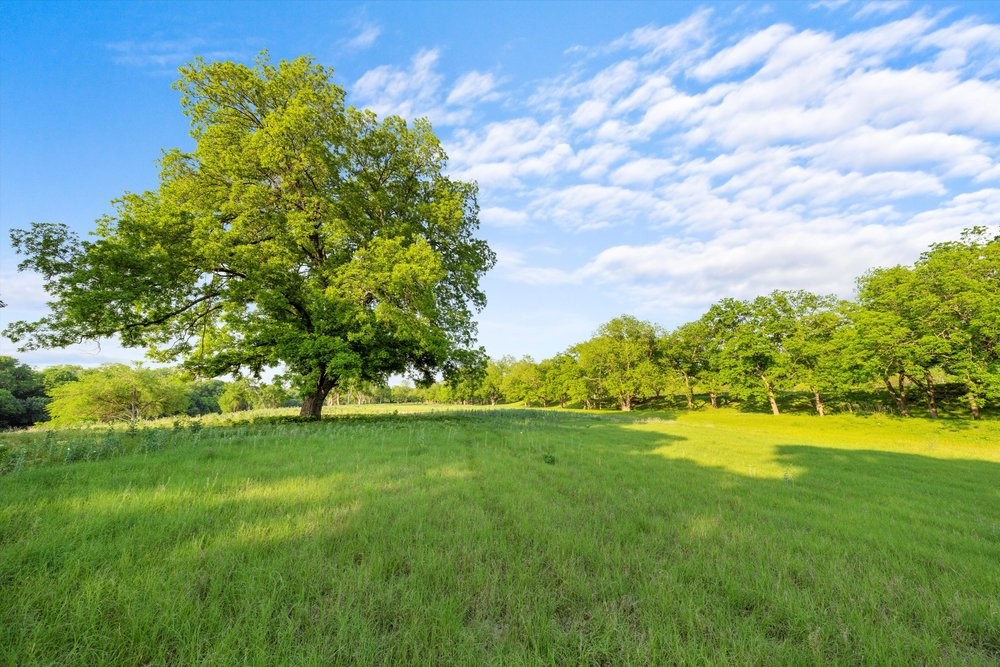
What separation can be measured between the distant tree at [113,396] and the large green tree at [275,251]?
110ft

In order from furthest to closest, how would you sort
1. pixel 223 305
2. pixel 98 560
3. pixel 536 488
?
pixel 223 305
pixel 536 488
pixel 98 560

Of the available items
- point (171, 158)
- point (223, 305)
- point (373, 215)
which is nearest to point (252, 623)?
point (223, 305)

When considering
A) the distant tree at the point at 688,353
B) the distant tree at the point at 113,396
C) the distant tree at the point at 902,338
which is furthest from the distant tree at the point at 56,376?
the distant tree at the point at 902,338

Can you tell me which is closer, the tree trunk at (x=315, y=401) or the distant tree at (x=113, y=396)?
the tree trunk at (x=315, y=401)

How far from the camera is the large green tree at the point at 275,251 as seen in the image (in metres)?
14.5

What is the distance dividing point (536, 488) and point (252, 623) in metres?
4.80

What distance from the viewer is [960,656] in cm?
256

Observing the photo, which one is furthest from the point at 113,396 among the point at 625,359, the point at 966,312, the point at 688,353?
the point at 966,312

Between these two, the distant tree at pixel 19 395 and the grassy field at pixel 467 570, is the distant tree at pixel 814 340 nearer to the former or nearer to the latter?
the grassy field at pixel 467 570

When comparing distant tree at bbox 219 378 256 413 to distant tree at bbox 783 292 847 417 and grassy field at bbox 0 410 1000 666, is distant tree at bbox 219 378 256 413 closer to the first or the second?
grassy field at bbox 0 410 1000 666

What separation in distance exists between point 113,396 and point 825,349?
86.4m

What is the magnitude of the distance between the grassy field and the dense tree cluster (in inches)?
635

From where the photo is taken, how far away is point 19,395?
187 feet

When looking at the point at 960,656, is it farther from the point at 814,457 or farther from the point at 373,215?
the point at 373,215
